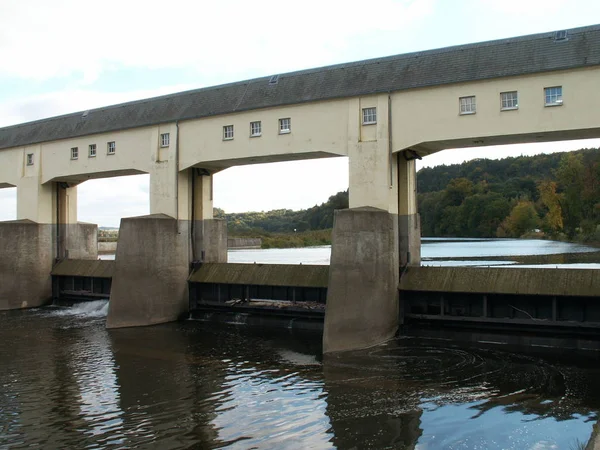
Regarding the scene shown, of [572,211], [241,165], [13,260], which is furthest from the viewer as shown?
[572,211]

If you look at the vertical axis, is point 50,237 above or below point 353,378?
above

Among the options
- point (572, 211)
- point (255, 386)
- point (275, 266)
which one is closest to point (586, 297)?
point (255, 386)

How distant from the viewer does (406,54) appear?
19.0 metres

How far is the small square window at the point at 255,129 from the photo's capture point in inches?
827

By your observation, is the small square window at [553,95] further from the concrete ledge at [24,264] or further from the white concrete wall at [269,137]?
the concrete ledge at [24,264]

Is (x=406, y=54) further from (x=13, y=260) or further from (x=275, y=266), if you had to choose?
(x=13, y=260)

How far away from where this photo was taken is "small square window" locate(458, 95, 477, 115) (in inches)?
670

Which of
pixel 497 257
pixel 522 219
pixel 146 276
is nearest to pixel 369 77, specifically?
pixel 146 276

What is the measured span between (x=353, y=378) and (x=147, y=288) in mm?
10896

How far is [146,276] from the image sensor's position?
2159 centimetres

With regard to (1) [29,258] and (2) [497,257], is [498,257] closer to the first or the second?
→ (2) [497,257]

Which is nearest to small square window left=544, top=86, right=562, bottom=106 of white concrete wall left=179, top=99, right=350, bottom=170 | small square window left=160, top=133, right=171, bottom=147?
white concrete wall left=179, top=99, right=350, bottom=170

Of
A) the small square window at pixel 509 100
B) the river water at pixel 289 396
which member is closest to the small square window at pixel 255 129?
the river water at pixel 289 396

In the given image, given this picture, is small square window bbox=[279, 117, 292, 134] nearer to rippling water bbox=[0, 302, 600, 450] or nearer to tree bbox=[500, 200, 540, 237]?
rippling water bbox=[0, 302, 600, 450]
